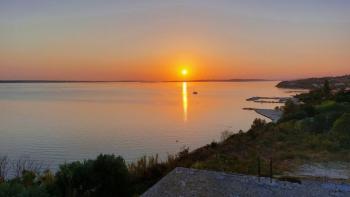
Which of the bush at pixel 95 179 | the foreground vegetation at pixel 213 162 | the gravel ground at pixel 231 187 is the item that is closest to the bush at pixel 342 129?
the foreground vegetation at pixel 213 162

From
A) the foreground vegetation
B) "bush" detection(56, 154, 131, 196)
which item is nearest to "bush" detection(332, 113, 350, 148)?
the foreground vegetation

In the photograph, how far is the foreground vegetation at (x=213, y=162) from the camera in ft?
30.0

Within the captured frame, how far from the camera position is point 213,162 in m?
13.6

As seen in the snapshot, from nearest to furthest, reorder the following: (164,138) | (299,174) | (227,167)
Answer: (299,174)
(227,167)
(164,138)

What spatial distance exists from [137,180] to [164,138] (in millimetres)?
15304

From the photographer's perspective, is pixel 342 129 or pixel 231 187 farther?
pixel 342 129

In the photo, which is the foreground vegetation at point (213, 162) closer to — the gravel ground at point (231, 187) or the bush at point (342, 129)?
the bush at point (342, 129)

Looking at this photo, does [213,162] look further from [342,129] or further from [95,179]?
[342,129]

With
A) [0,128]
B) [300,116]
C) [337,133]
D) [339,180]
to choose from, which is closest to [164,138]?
[300,116]

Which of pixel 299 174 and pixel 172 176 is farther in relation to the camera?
pixel 299 174

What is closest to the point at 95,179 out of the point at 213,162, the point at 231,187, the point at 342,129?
the point at 231,187

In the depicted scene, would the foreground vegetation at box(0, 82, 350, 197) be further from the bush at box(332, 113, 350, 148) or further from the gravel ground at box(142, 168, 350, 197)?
the gravel ground at box(142, 168, 350, 197)

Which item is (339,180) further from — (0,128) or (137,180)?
(0,128)

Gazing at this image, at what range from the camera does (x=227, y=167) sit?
42.0 ft
